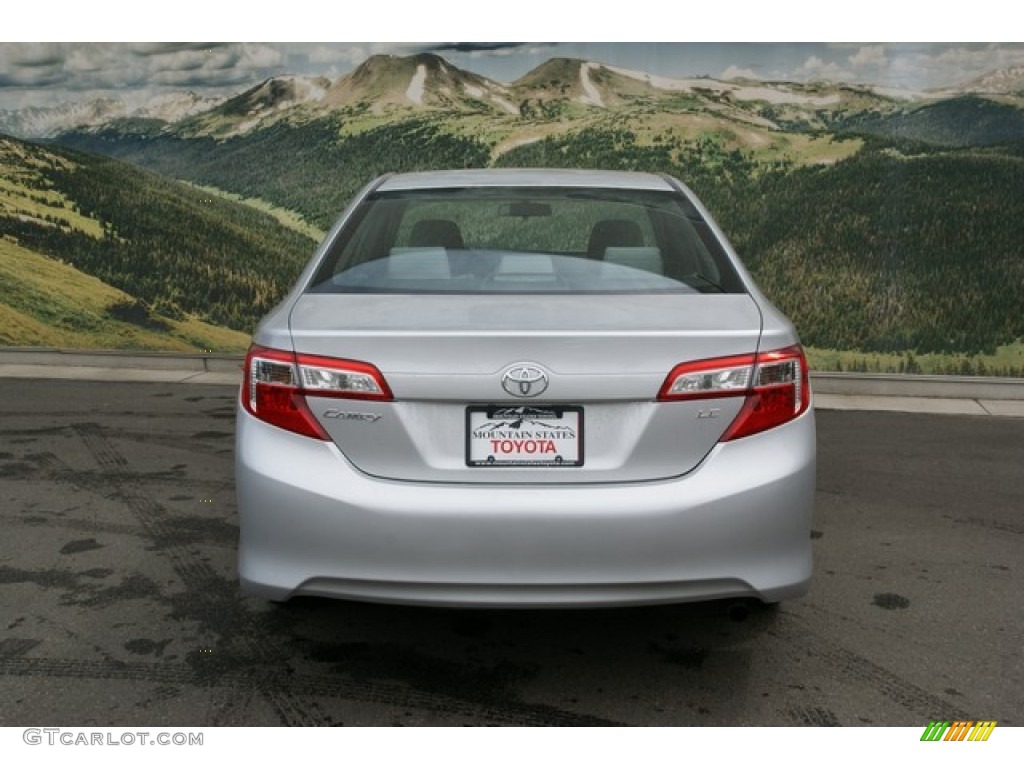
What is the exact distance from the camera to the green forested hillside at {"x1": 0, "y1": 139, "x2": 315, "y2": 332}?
10.5 meters

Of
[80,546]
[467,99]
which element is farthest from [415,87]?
[80,546]

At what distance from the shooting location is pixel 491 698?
3199 millimetres

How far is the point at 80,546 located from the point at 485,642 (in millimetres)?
2095

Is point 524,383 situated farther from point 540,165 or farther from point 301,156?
point 301,156

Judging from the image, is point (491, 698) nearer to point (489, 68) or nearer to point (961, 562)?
point (961, 562)

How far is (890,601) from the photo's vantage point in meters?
4.07

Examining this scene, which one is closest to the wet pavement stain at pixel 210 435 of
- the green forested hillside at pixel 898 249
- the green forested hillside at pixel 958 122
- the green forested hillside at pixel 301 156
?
the green forested hillside at pixel 301 156

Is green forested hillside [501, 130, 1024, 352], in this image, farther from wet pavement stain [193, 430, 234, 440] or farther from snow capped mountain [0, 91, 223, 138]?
snow capped mountain [0, 91, 223, 138]

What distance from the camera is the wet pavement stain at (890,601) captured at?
13.2 ft

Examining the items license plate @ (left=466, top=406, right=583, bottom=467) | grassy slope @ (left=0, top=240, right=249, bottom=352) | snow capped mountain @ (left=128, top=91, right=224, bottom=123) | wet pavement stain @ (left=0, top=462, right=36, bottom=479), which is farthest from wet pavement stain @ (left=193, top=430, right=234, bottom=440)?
snow capped mountain @ (left=128, top=91, right=224, bottom=123)

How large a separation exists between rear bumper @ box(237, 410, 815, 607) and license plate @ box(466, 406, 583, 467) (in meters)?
0.08

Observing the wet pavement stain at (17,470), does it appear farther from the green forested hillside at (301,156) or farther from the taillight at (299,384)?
the green forested hillside at (301,156)
